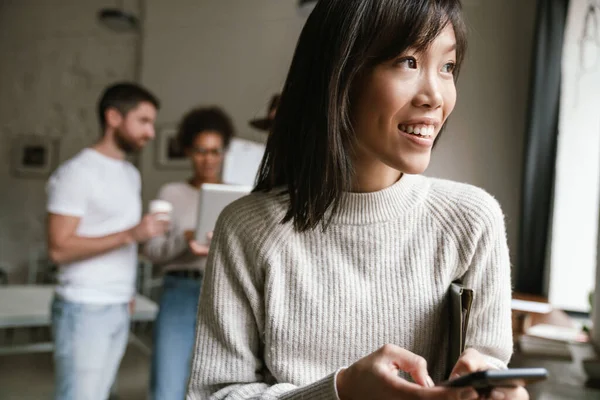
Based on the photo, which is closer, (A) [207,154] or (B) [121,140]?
(B) [121,140]

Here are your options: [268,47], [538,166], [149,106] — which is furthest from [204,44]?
[538,166]

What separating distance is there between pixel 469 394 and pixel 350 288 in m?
0.27

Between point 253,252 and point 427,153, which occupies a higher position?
point 427,153

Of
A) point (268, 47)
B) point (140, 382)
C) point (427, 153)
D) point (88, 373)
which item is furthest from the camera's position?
point (268, 47)

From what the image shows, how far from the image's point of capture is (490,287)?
698 millimetres

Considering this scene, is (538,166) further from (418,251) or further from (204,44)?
(204,44)

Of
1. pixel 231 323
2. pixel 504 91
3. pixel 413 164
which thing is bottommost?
pixel 231 323

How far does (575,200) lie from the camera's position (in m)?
2.52

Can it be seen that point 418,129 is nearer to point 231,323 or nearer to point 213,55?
point 231,323

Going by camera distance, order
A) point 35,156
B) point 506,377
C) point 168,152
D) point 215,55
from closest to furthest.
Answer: point 506,377 < point 215,55 < point 168,152 < point 35,156

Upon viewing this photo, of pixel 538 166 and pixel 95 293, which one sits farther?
pixel 538 166

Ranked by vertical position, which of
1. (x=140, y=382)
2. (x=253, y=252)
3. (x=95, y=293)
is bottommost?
(x=140, y=382)

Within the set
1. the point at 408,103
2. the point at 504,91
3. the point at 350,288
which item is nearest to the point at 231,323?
the point at 350,288

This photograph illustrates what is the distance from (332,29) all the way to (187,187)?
5.24ft
